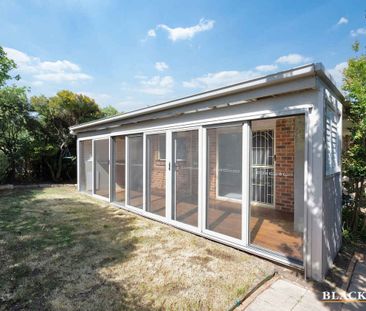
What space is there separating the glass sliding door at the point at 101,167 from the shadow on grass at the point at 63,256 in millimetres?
1248

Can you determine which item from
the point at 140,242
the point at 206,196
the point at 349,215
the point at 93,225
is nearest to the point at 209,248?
the point at 206,196

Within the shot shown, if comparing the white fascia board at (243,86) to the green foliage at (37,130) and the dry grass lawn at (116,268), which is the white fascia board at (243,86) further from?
the green foliage at (37,130)

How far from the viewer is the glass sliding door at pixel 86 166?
8173mm

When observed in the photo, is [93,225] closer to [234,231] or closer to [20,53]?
[234,231]

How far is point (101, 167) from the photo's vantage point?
733 centimetres

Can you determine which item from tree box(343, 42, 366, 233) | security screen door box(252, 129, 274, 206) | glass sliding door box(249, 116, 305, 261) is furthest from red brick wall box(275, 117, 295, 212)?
tree box(343, 42, 366, 233)

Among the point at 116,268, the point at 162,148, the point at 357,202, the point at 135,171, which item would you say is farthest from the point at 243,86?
the point at 135,171

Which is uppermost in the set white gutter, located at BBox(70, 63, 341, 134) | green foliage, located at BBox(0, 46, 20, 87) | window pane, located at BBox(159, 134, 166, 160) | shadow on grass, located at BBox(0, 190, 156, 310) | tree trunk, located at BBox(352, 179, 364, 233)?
green foliage, located at BBox(0, 46, 20, 87)

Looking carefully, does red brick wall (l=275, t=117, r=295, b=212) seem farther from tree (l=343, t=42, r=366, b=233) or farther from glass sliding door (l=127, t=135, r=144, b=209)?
glass sliding door (l=127, t=135, r=144, b=209)

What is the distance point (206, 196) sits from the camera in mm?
3920

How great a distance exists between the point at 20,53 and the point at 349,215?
44.4 feet

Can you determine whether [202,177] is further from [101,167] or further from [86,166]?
[86,166]

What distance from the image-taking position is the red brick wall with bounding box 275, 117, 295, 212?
5469 mm

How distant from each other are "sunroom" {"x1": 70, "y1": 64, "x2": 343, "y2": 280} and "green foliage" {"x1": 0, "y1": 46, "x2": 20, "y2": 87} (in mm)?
6417
